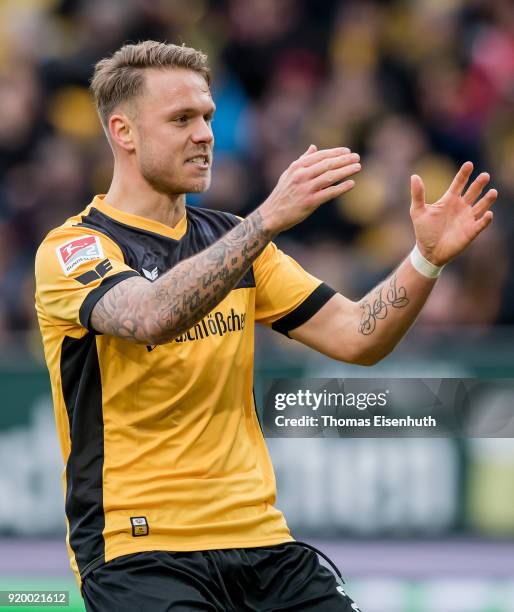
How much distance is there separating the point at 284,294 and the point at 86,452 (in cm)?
92

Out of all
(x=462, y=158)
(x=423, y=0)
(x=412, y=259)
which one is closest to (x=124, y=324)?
(x=412, y=259)

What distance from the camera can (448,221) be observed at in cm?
409

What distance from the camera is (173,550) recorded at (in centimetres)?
396

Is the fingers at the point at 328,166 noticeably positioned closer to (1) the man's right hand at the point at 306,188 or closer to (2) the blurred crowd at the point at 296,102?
(1) the man's right hand at the point at 306,188

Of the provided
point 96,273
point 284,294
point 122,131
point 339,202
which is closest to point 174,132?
point 122,131

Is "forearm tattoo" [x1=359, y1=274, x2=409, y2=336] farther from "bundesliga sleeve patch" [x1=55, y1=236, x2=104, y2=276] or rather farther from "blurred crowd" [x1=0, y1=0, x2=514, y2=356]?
"blurred crowd" [x1=0, y1=0, x2=514, y2=356]

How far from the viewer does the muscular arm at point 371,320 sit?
418cm

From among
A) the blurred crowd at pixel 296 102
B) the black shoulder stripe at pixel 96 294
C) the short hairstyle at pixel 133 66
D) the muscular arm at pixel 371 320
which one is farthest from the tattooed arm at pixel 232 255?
the blurred crowd at pixel 296 102

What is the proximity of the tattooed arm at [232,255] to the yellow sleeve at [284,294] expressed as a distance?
735mm

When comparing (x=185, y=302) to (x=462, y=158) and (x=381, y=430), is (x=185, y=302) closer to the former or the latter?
(x=381, y=430)

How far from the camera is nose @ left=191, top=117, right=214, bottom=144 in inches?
166

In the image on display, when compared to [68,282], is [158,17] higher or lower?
higher

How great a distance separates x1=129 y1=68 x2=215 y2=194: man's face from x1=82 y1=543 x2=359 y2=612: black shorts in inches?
47.7

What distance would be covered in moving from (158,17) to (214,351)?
7.02m
